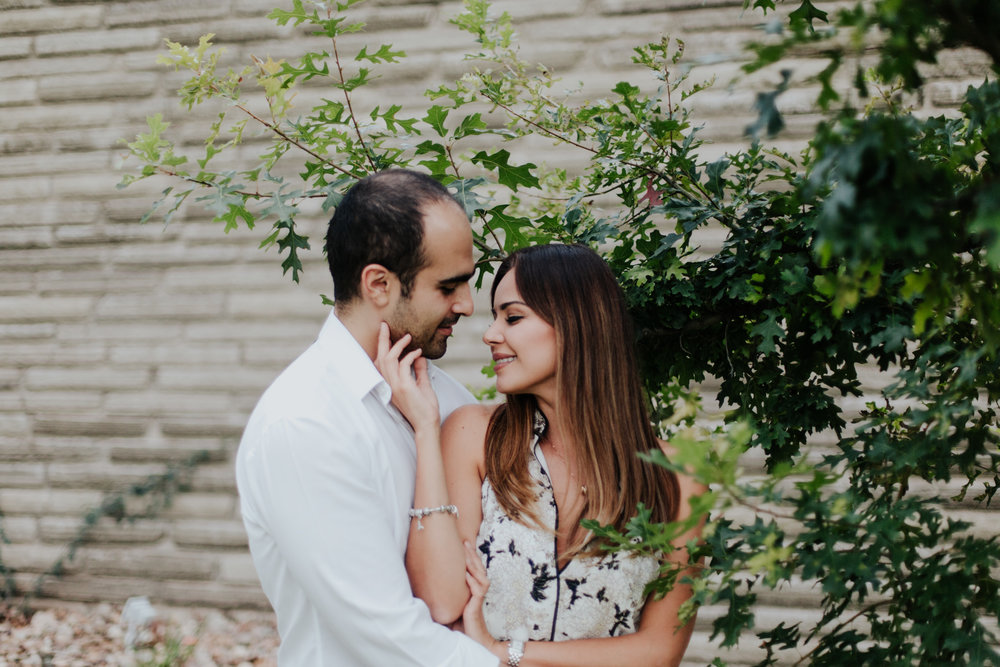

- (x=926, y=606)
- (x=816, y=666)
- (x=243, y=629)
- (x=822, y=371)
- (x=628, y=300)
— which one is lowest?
(x=243, y=629)

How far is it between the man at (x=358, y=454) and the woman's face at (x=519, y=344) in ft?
0.44

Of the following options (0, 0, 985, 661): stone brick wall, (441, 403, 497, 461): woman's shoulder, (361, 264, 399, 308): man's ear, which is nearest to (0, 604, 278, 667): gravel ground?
(0, 0, 985, 661): stone brick wall

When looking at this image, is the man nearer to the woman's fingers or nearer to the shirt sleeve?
the shirt sleeve

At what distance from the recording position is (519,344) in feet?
6.28

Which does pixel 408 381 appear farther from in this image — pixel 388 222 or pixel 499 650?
pixel 499 650

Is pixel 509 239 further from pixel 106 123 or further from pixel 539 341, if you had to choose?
pixel 106 123

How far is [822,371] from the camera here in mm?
1764

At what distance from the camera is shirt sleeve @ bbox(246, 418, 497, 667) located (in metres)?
1.63

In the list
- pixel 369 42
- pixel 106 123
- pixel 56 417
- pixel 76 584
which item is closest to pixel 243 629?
pixel 76 584

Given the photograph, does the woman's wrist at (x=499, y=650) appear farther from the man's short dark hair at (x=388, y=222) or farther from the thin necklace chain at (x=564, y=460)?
the man's short dark hair at (x=388, y=222)

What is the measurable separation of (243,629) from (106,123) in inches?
92.6

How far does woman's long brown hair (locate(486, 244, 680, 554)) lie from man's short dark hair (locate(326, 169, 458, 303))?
0.23m

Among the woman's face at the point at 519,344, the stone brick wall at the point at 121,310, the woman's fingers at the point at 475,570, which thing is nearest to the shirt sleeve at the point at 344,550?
the woman's fingers at the point at 475,570

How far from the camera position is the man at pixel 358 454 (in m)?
1.65
